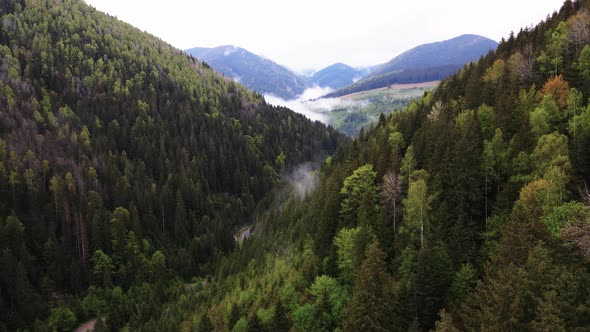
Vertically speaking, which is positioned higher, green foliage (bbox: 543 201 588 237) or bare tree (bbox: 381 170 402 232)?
green foliage (bbox: 543 201 588 237)

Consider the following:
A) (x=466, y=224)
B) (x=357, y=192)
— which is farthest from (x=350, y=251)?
(x=466, y=224)

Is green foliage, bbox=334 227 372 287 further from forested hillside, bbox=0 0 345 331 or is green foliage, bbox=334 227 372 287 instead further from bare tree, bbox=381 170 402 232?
forested hillside, bbox=0 0 345 331

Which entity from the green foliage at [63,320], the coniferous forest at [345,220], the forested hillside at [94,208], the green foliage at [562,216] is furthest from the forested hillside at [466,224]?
the forested hillside at [94,208]

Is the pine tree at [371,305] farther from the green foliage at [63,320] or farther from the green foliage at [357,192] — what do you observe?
the green foliage at [63,320]

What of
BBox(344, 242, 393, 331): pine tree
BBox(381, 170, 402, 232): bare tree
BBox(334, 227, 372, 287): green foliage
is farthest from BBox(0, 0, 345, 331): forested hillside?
BBox(344, 242, 393, 331): pine tree

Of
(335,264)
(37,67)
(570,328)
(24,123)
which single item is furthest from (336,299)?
(37,67)

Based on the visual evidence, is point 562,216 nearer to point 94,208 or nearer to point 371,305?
point 371,305
